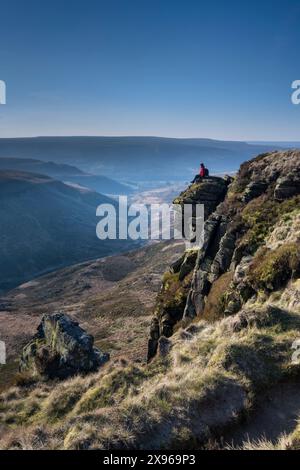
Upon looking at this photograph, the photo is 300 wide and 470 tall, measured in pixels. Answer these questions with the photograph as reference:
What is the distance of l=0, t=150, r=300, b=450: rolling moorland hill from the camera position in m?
10.4

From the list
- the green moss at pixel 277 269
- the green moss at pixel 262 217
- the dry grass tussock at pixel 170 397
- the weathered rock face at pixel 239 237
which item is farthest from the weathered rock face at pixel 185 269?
the dry grass tussock at pixel 170 397

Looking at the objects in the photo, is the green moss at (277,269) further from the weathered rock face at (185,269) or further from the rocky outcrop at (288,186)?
the weathered rock face at (185,269)

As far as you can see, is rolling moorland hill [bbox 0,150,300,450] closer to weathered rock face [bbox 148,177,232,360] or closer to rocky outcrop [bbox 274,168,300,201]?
rocky outcrop [bbox 274,168,300,201]

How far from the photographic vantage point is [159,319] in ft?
120

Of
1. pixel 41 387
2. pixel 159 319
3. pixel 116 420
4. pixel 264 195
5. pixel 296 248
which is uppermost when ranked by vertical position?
pixel 264 195

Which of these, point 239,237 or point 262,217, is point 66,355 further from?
point 262,217

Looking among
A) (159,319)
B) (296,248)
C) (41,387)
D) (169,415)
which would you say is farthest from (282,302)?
(159,319)

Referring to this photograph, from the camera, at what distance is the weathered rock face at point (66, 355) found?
22000 millimetres

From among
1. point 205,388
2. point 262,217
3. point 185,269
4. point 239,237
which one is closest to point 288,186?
point 262,217

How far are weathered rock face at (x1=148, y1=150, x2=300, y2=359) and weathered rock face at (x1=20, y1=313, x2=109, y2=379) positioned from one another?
861 cm

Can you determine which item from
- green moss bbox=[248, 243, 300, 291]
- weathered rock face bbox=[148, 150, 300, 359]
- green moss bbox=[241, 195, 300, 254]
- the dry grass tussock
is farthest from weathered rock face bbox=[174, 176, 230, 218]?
the dry grass tussock

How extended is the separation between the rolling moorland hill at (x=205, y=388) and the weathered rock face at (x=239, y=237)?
0.18 meters
